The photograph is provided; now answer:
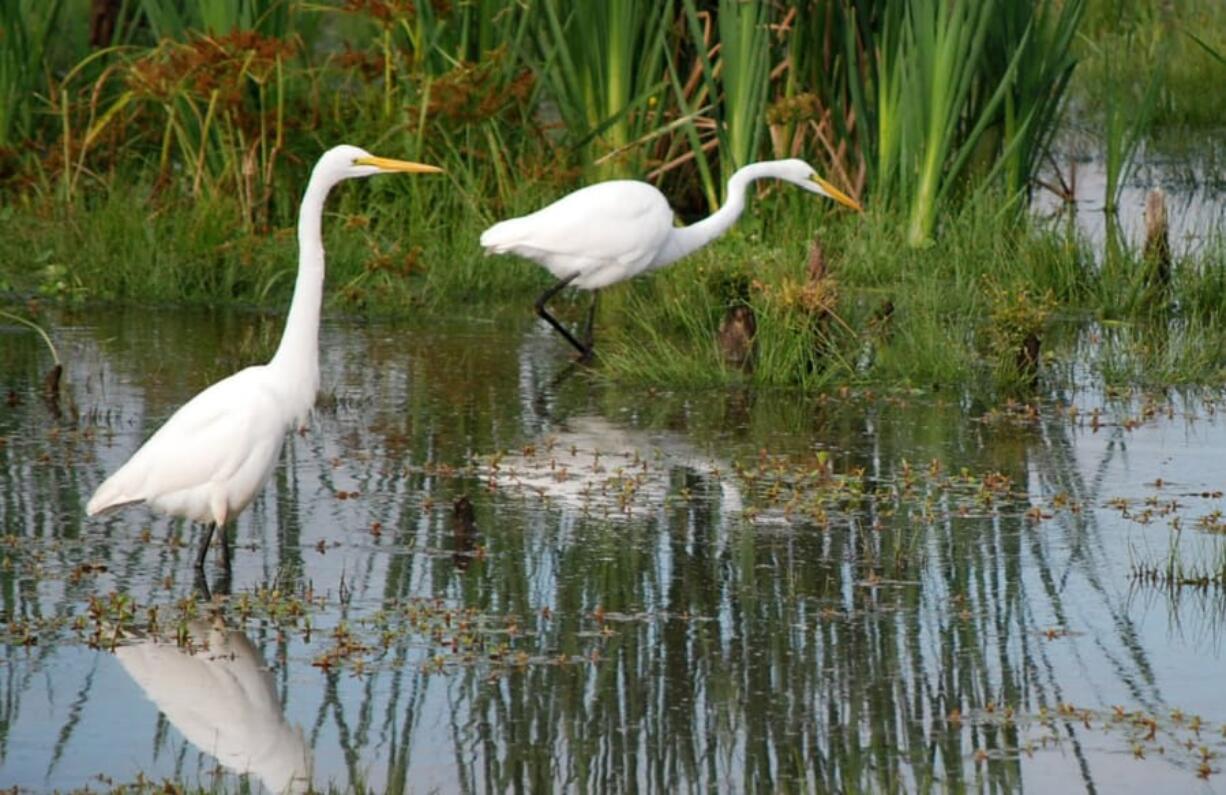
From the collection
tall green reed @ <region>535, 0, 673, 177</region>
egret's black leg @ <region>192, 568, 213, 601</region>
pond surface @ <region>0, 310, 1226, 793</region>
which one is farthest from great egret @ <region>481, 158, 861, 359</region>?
egret's black leg @ <region>192, 568, 213, 601</region>

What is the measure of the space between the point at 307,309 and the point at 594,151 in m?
6.23

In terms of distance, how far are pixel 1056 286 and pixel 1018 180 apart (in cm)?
119

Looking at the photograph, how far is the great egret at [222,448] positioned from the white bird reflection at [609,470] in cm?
115

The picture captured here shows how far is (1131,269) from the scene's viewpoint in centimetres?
1109

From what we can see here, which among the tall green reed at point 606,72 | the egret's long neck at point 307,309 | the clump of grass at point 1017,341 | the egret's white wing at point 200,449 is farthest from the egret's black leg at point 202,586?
the tall green reed at point 606,72

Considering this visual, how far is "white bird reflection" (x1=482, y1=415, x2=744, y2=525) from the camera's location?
288 inches

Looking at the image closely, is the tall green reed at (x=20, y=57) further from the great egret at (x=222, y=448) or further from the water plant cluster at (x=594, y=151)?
the great egret at (x=222, y=448)

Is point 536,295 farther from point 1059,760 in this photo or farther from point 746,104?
point 1059,760

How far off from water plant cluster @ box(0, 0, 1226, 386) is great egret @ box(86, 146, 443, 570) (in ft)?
10.6

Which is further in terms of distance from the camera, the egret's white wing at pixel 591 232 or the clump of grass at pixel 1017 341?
the egret's white wing at pixel 591 232

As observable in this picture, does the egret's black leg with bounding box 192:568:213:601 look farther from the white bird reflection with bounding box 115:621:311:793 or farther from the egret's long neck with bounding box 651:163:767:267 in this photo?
the egret's long neck with bounding box 651:163:767:267

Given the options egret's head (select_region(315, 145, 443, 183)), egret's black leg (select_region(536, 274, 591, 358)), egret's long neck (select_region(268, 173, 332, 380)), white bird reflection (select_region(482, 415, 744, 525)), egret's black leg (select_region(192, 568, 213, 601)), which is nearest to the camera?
egret's black leg (select_region(192, 568, 213, 601))

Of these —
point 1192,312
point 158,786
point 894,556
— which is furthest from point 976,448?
point 158,786

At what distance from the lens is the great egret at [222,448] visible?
6234 mm
